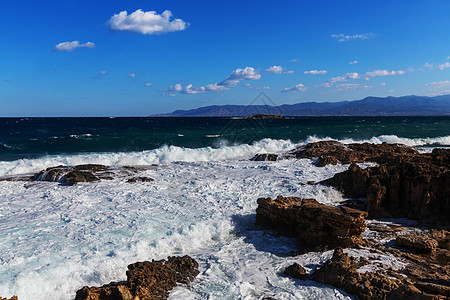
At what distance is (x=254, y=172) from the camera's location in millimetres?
14414

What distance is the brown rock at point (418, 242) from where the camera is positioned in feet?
21.0

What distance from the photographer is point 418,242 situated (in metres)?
6.54

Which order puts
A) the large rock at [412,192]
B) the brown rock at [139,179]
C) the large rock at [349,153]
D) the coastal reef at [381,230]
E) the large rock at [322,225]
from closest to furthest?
the coastal reef at [381,230], the large rock at [322,225], the large rock at [412,192], the brown rock at [139,179], the large rock at [349,153]

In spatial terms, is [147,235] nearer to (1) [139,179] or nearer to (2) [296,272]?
(2) [296,272]

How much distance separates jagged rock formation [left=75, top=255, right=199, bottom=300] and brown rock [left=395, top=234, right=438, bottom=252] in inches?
179

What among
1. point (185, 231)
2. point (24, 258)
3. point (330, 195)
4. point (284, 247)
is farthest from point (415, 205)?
point (24, 258)

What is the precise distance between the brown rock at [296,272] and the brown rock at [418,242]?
2.64m

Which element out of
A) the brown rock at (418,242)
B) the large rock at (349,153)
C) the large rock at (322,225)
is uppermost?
the large rock at (349,153)

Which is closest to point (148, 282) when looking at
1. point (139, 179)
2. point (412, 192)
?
point (412, 192)

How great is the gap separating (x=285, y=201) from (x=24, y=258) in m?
6.08

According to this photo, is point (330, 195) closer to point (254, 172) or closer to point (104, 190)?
point (254, 172)

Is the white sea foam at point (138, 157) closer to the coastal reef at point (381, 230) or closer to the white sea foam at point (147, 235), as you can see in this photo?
the white sea foam at point (147, 235)

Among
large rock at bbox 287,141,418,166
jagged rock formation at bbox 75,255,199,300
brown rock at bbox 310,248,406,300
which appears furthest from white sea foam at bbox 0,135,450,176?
brown rock at bbox 310,248,406,300

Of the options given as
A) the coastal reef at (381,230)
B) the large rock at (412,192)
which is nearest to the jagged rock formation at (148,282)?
the coastal reef at (381,230)
